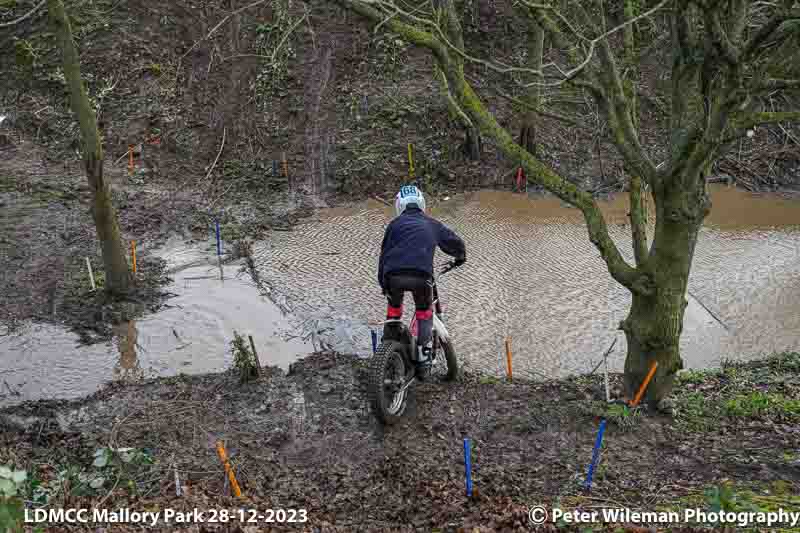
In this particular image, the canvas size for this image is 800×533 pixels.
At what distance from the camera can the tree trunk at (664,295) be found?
19.7ft

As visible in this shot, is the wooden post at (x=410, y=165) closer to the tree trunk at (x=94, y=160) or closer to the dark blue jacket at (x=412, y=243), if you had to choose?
the tree trunk at (x=94, y=160)

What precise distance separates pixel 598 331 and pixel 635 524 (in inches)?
195


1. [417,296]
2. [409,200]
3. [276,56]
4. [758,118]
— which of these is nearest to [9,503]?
[417,296]

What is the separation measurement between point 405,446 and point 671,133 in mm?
3518

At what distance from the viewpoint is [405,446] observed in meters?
5.85

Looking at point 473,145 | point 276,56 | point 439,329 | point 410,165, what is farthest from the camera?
point 276,56

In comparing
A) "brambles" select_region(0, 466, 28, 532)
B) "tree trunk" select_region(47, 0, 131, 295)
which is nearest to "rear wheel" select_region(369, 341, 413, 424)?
"brambles" select_region(0, 466, 28, 532)

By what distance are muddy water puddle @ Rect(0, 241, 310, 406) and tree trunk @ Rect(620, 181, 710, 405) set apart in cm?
391

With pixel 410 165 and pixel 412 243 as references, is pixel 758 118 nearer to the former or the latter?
pixel 412 243

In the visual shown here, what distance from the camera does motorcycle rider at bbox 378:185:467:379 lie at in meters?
6.08

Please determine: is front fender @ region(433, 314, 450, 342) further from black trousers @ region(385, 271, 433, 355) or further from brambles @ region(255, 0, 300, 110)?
brambles @ region(255, 0, 300, 110)

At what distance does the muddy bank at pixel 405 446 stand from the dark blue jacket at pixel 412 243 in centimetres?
139

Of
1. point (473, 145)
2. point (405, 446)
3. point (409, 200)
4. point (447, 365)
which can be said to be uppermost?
point (473, 145)

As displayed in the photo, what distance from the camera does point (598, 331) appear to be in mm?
9094
